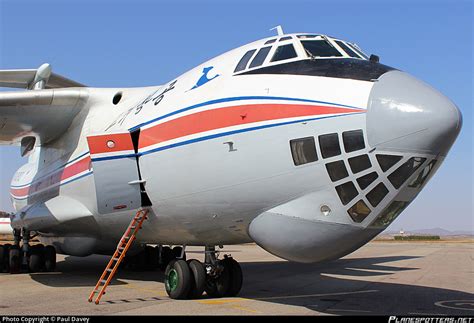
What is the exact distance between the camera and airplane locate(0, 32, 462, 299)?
6.08 metres

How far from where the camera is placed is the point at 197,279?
349 inches

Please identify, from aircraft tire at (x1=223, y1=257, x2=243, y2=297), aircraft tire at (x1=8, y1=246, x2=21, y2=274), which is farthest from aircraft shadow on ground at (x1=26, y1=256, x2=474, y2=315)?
aircraft tire at (x1=8, y1=246, x2=21, y2=274)

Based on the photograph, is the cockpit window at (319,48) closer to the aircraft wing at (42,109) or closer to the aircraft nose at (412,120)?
the aircraft nose at (412,120)

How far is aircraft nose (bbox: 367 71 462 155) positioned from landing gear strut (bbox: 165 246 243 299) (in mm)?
4233

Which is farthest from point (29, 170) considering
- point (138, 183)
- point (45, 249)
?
point (138, 183)

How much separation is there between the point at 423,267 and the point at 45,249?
1344cm

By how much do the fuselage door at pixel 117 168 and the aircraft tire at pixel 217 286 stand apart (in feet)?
6.31

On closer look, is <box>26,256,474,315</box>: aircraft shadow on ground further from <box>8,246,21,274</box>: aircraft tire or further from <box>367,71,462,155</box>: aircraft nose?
<box>367,71,462,155</box>: aircraft nose

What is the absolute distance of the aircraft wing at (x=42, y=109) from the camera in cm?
1242

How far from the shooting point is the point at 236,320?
6.96 m

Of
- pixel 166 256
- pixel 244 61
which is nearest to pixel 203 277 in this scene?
pixel 244 61

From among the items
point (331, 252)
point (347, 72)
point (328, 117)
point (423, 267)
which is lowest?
point (423, 267)

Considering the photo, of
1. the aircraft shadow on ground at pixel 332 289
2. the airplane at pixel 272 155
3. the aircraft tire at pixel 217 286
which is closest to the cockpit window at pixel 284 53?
the airplane at pixel 272 155

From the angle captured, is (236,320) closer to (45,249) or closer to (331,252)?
(331,252)
